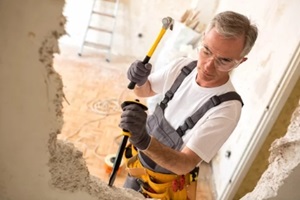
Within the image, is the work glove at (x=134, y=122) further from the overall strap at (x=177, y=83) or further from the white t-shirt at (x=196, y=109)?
the overall strap at (x=177, y=83)

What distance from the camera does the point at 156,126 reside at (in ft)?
5.34

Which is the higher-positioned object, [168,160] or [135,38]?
[168,160]

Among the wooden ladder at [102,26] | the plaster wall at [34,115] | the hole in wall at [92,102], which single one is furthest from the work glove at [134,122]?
the wooden ladder at [102,26]

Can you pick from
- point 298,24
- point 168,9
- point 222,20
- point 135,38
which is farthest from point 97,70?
point 222,20

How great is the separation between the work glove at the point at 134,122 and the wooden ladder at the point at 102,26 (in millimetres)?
3807

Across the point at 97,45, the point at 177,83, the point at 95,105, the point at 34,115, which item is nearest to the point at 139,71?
the point at 177,83

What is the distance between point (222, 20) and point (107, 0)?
3.63 meters

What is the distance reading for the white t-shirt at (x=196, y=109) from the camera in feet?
4.54

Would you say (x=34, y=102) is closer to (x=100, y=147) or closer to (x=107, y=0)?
(x=100, y=147)

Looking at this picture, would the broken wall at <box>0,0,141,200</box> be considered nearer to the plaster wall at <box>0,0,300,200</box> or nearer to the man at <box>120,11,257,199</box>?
the plaster wall at <box>0,0,300,200</box>

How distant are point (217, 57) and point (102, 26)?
3782 mm

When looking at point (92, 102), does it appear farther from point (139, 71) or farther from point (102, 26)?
point (139, 71)

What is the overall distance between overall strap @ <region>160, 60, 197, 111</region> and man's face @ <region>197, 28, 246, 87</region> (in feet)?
0.40

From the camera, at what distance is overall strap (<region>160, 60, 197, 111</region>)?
163cm
